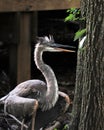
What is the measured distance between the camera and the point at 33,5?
813 cm

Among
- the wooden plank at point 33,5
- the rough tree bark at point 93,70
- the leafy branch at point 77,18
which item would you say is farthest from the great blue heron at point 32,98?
the wooden plank at point 33,5

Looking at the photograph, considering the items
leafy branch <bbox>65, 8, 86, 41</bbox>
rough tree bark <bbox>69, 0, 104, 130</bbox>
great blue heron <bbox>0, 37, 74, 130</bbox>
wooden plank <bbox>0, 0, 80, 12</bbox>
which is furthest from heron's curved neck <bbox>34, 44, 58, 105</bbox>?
wooden plank <bbox>0, 0, 80, 12</bbox>

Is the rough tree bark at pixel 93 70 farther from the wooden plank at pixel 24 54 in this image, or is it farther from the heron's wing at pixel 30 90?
the wooden plank at pixel 24 54

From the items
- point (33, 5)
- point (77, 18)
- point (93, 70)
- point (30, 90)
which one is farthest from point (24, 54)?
point (93, 70)

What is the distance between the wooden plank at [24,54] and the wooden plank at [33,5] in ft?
1.24

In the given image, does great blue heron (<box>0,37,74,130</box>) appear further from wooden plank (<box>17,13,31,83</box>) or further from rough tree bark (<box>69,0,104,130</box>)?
wooden plank (<box>17,13,31,83</box>)

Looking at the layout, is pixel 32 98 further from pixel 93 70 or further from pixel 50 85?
pixel 93 70

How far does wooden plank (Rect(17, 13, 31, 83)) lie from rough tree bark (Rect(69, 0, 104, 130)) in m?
3.39

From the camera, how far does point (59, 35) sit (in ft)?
35.3

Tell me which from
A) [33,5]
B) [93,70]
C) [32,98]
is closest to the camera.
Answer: [93,70]

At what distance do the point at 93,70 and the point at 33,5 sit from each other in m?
3.71

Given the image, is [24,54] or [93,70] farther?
[24,54]

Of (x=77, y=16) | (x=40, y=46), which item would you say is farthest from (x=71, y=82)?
(x=77, y=16)

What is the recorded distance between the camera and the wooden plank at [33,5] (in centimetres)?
798
